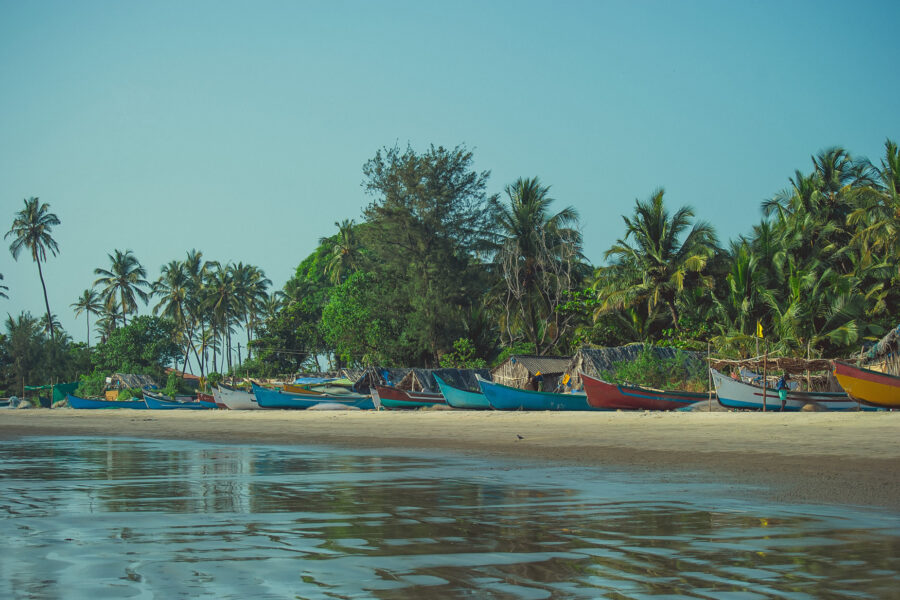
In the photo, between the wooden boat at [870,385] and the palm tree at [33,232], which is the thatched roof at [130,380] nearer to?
the palm tree at [33,232]

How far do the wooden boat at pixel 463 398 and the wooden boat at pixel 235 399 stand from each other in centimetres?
1220

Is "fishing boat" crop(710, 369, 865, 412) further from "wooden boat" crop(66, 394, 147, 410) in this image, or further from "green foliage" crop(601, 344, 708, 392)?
"wooden boat" crop(66, 394, 147, 410)

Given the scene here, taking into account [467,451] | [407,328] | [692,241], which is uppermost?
[692,241]

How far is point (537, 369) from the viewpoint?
33.8 m

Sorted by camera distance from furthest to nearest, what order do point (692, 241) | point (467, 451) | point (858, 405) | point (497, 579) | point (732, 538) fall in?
1. point (692, 241)
2. point (858, 405)
3. point (467, 451)
4. point (732, 538)
5. point (497, 579)

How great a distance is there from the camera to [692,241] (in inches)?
1511

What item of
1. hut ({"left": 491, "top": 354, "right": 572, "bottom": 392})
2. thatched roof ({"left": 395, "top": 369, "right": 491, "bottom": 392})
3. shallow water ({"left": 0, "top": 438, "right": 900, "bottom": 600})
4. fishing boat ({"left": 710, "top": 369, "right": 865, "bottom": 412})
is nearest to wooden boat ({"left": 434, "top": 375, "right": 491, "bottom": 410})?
hut ({"left": 491, "top": 354, "right": 572, "bottom": 392})

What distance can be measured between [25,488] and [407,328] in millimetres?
34573

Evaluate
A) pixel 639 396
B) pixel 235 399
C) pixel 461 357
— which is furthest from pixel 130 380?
pixel 639 396

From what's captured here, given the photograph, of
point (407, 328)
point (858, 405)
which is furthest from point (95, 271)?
point (858, 405)

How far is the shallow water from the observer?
4340mm

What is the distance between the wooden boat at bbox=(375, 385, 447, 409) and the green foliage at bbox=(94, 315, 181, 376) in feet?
118

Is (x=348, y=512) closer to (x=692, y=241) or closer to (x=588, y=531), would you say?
(x=588, y=531)

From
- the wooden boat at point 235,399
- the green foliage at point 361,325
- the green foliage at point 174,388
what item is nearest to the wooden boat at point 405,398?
the wooden boat at point 235,399
